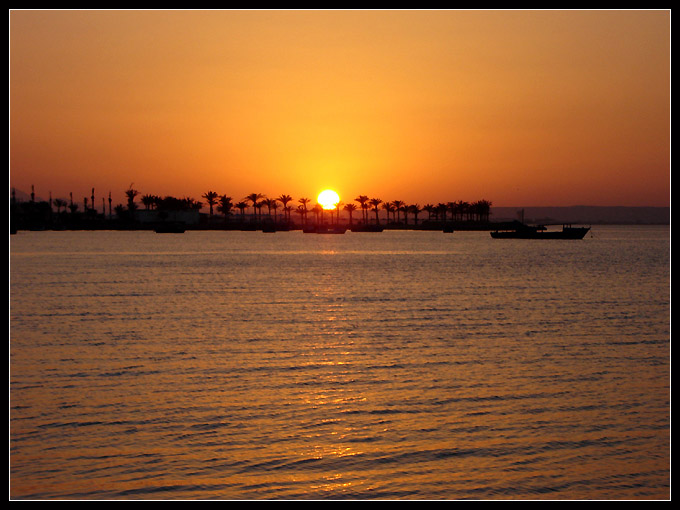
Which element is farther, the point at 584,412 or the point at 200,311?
the point at 200,311

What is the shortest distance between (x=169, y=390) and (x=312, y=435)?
6.03 metres

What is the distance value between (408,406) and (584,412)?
4383 mm

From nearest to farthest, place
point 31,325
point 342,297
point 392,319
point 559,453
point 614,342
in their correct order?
point 559,453 < point 614,342 < point 31,325 < point 392,319 < point 342,297

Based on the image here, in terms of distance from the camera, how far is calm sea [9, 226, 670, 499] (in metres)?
14.5

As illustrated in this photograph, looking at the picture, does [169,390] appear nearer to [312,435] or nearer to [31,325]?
[312,435]

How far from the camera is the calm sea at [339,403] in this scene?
14484mm

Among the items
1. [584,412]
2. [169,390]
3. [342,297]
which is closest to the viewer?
[584,412]

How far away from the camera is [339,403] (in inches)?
786

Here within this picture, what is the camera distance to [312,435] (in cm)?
1706
